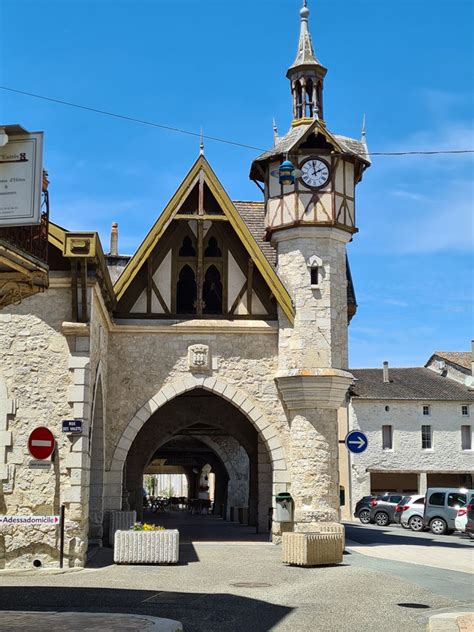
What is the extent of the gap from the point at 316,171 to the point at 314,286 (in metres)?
3.04

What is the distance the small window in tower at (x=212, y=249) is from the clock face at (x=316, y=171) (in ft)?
9.25

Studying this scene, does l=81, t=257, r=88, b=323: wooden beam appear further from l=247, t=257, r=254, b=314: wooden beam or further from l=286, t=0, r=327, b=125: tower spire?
l=286, t=0, r=327, b=125: tower spire

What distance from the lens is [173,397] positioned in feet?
70.0

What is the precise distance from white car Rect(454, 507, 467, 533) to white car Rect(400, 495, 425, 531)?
2725 millimetres

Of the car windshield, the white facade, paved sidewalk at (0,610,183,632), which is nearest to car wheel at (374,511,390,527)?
the car windshield

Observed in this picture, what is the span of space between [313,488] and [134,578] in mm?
7529

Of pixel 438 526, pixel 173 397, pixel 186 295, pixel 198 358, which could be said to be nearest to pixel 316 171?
pixel 186 295

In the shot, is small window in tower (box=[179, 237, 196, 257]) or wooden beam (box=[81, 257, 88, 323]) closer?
wooden beam (box=[81, 257, 88, 323])

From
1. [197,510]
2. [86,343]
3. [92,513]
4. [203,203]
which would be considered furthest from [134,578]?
[197,510]

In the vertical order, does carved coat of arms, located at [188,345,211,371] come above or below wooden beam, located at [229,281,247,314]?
below

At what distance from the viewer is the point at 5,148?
899 centimetres

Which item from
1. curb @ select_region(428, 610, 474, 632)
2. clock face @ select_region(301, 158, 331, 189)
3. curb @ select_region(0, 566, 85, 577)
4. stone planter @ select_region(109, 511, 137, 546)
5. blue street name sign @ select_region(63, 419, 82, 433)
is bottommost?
curb @ select_region(0, 566, 85, 577)

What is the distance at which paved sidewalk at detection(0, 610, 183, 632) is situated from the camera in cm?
828

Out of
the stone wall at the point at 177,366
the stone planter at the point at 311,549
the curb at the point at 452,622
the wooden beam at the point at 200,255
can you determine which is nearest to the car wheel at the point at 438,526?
the stone wall at the point at 177,366
